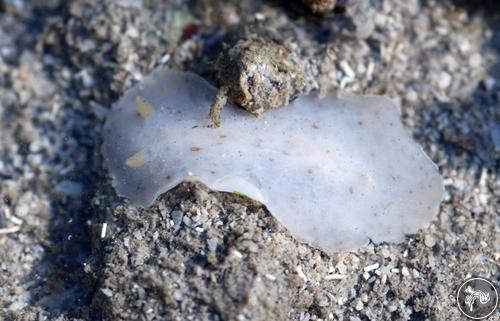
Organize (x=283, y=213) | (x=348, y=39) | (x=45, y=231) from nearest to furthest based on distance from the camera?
(x=283, y=213)
(x=45, y=231)
(x=348, y=39)

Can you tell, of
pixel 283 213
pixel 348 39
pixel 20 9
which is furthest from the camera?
pixel 20 9

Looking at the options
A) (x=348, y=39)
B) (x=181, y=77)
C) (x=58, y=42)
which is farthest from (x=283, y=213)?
(x=58, y=42)

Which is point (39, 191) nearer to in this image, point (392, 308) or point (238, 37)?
point (238, 37)

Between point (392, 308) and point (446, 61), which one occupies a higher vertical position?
point (446, 61)

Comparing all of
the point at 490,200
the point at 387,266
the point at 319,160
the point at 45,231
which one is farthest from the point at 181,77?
the point at 490,200

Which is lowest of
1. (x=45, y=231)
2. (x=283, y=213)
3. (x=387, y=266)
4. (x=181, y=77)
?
(x=45, y=231)

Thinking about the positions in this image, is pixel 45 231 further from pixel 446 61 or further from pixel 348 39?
pixel 446 61

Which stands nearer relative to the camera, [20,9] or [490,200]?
[490,200]
